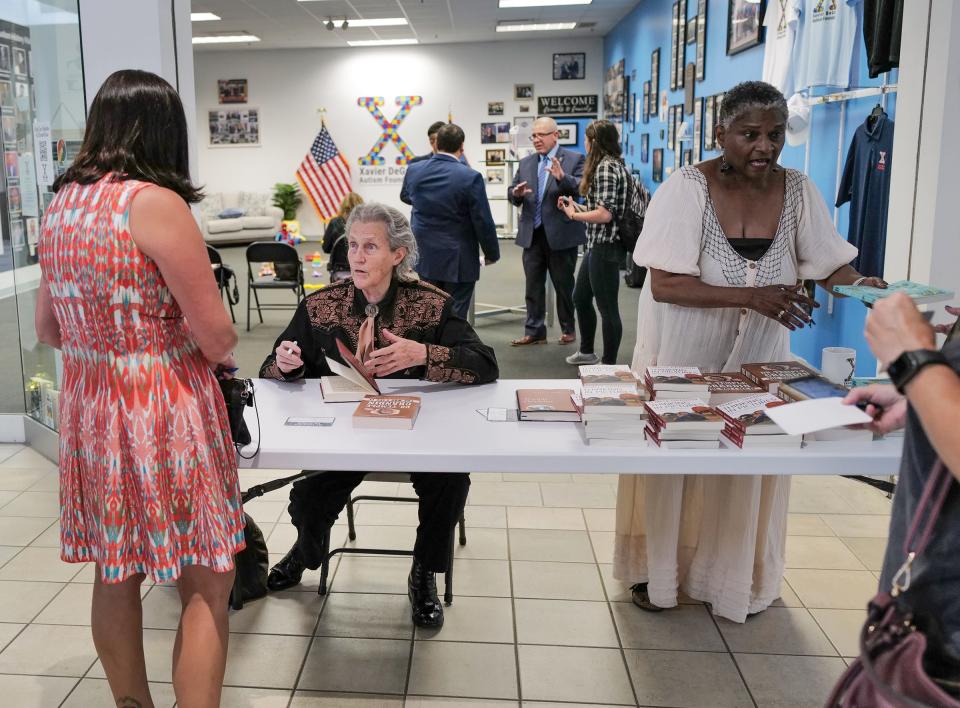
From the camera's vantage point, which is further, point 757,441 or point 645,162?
point 645,162

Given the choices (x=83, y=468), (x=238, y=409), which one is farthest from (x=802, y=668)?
(x=83, y=468)

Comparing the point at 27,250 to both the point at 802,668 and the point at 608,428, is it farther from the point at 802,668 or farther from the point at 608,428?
the point at 802,668

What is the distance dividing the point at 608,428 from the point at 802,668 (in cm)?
99

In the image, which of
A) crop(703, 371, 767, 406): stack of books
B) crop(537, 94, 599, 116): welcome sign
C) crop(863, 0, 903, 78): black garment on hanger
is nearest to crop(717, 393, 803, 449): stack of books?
crop(703, 371, 767, 406): stack of books

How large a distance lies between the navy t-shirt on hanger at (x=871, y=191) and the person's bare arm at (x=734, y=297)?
Result: 7.18 ft

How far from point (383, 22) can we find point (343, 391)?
11215 mm

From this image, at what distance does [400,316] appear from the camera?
2.63 metres

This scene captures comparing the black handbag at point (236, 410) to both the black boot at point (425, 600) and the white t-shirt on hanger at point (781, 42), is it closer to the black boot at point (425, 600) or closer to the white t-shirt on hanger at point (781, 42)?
the black boot at point (425, 600)

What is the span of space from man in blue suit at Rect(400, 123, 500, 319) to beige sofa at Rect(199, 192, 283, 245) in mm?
8169

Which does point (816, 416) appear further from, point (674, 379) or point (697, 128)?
point (697, 128)

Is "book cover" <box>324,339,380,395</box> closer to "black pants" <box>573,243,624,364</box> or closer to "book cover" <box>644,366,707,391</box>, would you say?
"book cover" <box>644,366,707,391</box>

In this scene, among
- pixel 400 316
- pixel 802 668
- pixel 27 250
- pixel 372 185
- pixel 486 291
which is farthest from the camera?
pixel 372 185

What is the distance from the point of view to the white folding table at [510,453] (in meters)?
1.91

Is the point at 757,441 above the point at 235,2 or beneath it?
beneath
